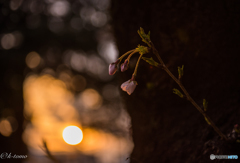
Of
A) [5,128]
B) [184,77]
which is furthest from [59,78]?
[184,77]

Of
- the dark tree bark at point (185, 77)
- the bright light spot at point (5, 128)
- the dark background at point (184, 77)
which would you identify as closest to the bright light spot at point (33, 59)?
the bright light spot at point (5, 128)

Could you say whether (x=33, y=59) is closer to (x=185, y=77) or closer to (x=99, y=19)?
(x=99, y=19)

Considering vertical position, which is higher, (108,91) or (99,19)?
(99,19)

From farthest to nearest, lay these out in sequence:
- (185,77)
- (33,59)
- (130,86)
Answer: (33,59) → (185,77) → (130,86)

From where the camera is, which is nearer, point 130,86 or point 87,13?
point 130,86

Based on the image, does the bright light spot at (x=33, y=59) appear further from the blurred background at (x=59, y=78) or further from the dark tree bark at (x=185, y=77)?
the dark tree bark at (x=185, y=77)

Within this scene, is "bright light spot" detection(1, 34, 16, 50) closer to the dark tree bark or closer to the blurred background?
the blurred background
